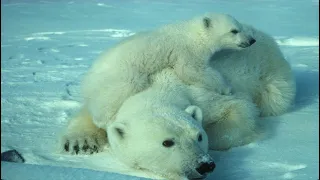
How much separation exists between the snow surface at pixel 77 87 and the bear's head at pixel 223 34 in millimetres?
761

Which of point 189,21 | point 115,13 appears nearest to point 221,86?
point 189,21

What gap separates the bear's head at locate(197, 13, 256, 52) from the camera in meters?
4.42

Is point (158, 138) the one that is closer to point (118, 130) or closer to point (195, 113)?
point (118, 130)

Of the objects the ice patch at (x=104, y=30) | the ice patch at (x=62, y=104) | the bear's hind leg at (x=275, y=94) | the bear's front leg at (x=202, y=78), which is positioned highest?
the bear's front leg at (x=202, y=78)

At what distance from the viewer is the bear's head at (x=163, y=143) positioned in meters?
2.67

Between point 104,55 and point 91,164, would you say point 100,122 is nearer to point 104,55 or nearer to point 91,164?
point 91,164

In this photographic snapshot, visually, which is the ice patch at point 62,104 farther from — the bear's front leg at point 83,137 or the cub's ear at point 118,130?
the cub's ear at point 118,130

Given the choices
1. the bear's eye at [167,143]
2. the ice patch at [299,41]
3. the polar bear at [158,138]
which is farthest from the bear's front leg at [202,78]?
the ice patch at [299,41]

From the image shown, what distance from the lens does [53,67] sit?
6309mm

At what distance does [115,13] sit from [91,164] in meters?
11.1

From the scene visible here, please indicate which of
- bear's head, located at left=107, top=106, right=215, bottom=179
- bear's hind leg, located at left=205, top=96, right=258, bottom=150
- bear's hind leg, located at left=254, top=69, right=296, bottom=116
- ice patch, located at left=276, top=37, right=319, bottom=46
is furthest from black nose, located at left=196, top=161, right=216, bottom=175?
ice patch, located at left=276, top=37, right=319, bottom=46

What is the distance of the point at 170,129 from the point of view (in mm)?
2801

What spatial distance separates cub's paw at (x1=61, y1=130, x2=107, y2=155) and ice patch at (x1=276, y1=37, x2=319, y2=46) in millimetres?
5382

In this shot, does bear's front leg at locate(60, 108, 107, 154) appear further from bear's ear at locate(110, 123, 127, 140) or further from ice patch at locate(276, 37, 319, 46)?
ice patch at locate(276, 37, 319, 46)
